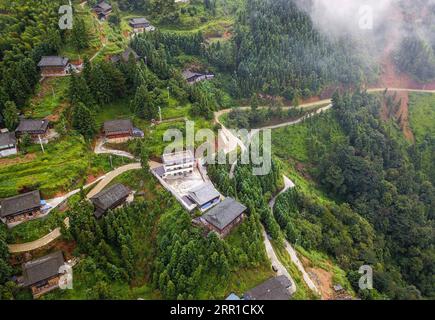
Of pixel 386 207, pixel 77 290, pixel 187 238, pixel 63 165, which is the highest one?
pixel 63 165

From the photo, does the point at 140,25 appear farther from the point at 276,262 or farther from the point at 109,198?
the point at 276,262

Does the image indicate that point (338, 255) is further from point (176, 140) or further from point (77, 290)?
point (77, 290)

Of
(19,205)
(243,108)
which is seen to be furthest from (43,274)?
(243,108)

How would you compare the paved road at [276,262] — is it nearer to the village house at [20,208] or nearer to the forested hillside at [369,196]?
the forested hillside at [369,196]

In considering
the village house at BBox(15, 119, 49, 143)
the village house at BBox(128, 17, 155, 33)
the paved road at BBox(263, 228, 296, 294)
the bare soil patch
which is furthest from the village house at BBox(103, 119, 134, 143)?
the village house at BBox(128, 17, 155, 33)

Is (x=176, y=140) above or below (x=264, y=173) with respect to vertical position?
above

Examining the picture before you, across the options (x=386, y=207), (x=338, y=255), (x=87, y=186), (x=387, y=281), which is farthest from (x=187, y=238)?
(x=386, y=207)

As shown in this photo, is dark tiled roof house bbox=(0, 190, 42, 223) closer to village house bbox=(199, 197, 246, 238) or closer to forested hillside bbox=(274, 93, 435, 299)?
village house bbox=(199, 197, 246, 238)
